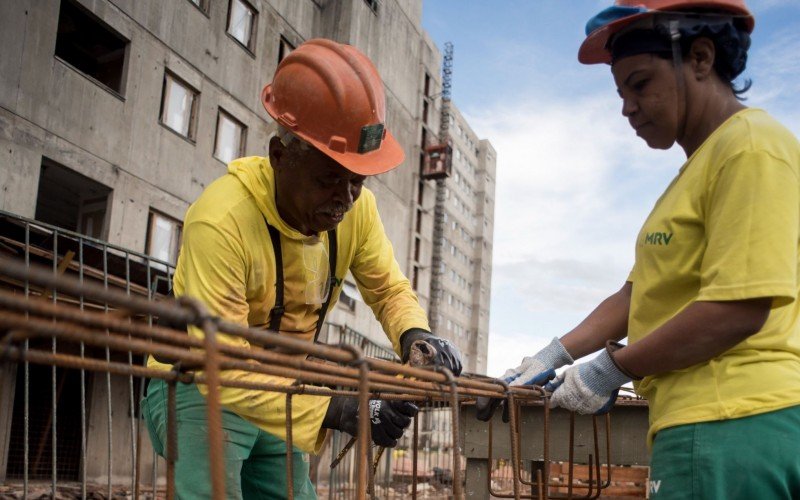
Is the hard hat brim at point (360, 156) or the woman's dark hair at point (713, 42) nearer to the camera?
the woman's dark hair at point (713, 42)

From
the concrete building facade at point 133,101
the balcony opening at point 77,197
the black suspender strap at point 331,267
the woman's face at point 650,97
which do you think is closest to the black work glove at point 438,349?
the black suspender strap at point 331,267

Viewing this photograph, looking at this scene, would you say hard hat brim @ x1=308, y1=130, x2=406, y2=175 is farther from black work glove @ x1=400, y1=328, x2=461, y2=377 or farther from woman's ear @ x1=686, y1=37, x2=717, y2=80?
woman's ear @ x1=686, y1=37, x2=717, y2=80

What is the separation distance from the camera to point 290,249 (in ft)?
9.22

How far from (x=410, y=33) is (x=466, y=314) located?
30.7 metres

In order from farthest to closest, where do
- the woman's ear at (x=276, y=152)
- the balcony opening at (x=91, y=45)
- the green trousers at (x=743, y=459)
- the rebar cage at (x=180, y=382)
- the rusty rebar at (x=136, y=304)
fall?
the balcony opening at (x=91, y=45) < the woman's ear at (x=276, y=152) < the green trousers at (x=743, y=459) < the rebar cage at (x=180, y=382) < the rusty rebar at (x=136, y=304)

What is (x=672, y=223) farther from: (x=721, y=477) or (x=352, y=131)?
(x=352, y=131)

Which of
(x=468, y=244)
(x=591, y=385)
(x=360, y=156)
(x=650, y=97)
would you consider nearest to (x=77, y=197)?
(x=360, y=156)

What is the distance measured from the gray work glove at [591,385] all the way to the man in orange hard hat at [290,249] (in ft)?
1.62

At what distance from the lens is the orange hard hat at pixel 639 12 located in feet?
6.48

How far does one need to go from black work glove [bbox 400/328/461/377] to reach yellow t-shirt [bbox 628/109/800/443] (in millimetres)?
824

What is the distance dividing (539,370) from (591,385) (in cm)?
41

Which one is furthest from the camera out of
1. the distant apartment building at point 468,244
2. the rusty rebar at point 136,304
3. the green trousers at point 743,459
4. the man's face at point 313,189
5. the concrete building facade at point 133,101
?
the distant apartment building at point 468,244

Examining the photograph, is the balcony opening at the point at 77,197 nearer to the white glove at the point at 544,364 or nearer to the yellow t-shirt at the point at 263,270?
the yellow t-shirt at the point at 263,270

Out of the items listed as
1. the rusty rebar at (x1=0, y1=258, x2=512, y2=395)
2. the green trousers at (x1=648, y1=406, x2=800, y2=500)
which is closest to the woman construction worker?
the green trousers at (x1=648, y1=406, x2=800, y2=500)
